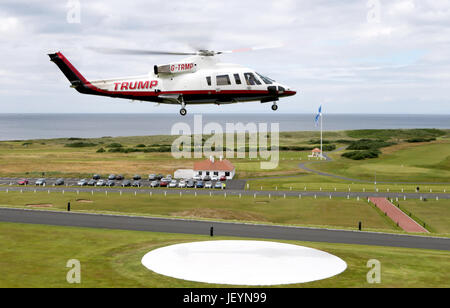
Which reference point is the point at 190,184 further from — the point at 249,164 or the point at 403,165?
the point at 403,165

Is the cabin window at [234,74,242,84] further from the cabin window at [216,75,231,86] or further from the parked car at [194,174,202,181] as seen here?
the parked car at [194,174,202,181]

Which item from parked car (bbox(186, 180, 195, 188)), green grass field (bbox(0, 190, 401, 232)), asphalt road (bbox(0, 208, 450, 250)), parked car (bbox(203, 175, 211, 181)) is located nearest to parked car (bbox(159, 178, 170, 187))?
parked car (bbox(186, 180, 195, 188))

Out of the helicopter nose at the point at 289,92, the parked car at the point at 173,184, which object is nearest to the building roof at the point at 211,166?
the parked car at the point at 173,184

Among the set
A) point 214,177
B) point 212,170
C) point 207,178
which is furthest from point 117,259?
point 212,170

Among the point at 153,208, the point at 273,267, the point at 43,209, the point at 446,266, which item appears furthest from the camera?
the point at 153,208

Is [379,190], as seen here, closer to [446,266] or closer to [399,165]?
[399,165]

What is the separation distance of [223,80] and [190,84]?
7.63 ft

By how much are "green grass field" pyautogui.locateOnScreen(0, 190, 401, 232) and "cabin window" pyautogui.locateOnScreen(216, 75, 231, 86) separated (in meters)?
41.9

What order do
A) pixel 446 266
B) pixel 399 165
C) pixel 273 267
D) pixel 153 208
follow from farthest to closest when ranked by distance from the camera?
pixel 399 165 → pixel 153 208 → pixel 446 266 → pixel 273 267

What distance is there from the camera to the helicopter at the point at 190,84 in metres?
30.8

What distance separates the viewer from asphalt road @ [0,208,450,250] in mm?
56031

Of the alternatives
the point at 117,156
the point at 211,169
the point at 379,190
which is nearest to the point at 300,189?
the point at 379,190

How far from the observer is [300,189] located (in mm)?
109938
